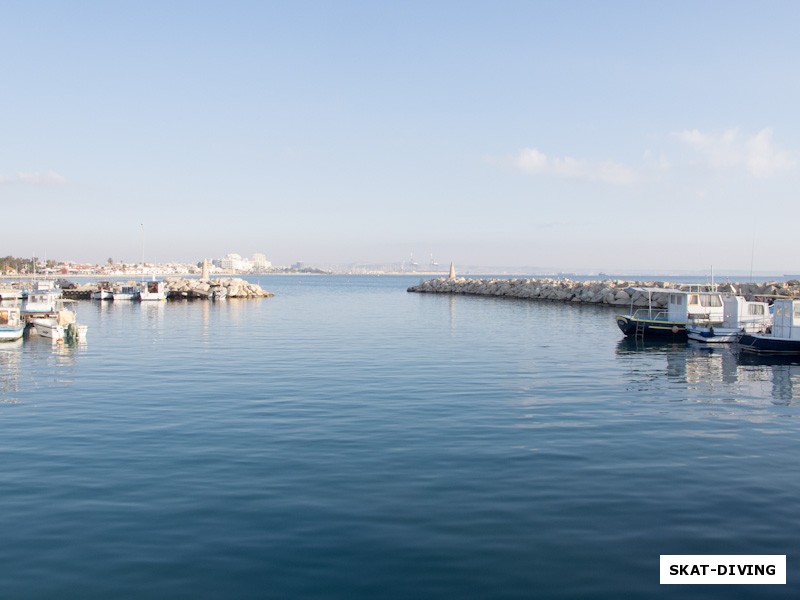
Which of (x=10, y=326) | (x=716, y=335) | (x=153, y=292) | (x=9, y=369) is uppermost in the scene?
(x=153, y=292)

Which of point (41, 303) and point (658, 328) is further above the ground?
point (41, 303)

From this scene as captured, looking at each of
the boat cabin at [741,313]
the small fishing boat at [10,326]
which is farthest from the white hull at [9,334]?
the boat cabin at [741,313]

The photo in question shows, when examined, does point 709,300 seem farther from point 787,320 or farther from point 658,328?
point 787,320

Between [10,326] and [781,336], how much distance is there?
42528mm

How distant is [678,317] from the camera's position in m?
43.8

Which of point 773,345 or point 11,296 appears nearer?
point 773,345

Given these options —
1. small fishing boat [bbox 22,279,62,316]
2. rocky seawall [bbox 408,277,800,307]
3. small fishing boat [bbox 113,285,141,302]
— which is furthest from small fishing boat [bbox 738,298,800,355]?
small fishing boat [bbox 113,285,141,302]

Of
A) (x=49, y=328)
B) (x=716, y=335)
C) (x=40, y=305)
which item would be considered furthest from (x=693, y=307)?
(x=40, y=305)

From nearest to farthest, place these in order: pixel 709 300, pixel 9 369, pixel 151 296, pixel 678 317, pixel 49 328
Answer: pixel 9 369 → pixel 49 328 → pixel 678 317 → pixel 709 300 → pixel 151 296

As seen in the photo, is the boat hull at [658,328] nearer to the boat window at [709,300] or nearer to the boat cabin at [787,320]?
the boat window at [709,300]

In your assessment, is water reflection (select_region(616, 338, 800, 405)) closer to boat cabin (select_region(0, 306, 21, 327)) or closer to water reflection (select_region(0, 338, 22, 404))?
water reflection (select_region(0, 338, 22, 404))

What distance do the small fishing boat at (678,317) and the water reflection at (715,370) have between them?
152 cm

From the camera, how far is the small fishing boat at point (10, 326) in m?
38.2

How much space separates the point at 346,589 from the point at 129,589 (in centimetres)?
270
